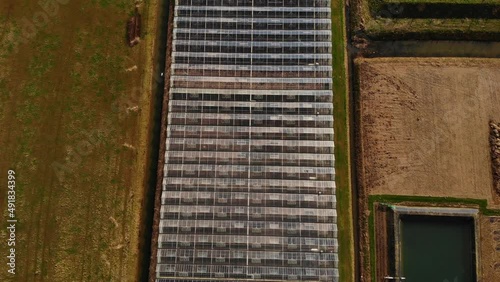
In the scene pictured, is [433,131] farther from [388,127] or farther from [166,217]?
[166,217]

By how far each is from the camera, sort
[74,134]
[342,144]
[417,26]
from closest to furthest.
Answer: [342,144] → [74,134] → [417,26]

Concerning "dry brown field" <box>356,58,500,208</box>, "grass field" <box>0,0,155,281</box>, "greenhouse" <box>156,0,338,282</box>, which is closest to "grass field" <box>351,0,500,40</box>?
"dry brown field" <box>356,58,500,208</box>

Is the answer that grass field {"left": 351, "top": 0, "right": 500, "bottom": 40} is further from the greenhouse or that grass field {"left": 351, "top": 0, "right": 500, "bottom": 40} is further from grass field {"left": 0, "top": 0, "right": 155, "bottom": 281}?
grass field {"left": 0, "top": 0, "right": 155, "bottom": 281}

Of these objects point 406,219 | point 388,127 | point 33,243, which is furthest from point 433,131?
point 33,243

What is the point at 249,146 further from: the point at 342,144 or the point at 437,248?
the point at 437,248

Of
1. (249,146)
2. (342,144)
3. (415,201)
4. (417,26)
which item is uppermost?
(417,26)

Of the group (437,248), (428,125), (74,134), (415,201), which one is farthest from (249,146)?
(437,248)

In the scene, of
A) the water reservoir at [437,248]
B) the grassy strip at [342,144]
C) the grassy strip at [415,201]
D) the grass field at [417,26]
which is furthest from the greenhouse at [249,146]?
the water reservoir at [437,248]
